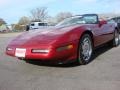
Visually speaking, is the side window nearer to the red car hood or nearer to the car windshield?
the car windshield

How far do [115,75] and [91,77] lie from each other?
44 cm

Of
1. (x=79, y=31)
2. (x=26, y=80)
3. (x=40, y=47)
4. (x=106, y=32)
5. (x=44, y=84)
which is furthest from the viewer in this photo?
(x=106, y=32)

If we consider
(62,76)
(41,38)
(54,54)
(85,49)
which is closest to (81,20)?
(85,49)

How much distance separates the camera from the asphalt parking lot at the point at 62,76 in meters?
4.00

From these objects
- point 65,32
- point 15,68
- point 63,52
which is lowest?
point 15,68

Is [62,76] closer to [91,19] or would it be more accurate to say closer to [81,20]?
[81,20]

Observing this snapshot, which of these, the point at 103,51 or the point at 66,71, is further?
the point at 103,51

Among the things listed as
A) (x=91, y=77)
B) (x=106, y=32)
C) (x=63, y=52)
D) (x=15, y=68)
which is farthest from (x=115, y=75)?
(x=106, y=32)

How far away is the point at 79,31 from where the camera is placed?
5414mm

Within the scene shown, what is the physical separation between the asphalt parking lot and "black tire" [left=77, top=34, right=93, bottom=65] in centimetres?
13

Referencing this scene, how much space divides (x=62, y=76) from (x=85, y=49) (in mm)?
1307

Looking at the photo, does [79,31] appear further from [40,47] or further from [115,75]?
[115,75]

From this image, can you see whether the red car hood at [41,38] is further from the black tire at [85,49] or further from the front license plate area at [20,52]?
the black tire at [85,49]

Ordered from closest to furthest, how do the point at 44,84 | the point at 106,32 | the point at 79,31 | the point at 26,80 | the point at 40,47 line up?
the point at 44,84
the point at 26,80
the point at 40,47
the point at 79,31
the point at 106,32
